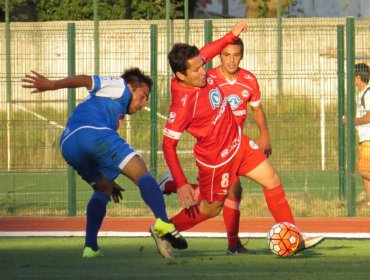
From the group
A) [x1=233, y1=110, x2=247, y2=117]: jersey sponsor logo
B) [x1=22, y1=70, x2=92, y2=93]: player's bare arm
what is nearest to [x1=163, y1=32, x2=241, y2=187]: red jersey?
[x1=233, y1=110, x2=247, y2=117]: jersey sponsor logo

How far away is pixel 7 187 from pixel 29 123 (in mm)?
1131

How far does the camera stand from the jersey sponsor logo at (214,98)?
1130 cm

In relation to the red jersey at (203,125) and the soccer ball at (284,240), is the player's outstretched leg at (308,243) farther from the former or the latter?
the red jersey at (203,125)

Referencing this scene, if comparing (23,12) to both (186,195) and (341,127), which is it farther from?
(186,195)

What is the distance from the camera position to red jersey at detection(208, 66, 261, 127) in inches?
482

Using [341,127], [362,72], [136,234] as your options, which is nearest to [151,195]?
[136,234]

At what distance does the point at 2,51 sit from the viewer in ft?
61.8

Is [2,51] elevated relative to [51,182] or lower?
elevated

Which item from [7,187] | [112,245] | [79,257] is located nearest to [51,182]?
[7,187]

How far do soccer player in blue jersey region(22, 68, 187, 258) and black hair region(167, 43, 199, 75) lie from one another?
0.44m

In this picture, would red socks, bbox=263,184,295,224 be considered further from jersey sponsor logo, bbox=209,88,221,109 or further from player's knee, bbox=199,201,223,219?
jersey sponsor logo, bbox=209,88,221,109

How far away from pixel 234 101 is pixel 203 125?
3.36 feet

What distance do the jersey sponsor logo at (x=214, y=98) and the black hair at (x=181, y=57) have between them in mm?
309

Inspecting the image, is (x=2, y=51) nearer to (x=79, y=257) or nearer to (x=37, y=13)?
(x=79, y=257)
